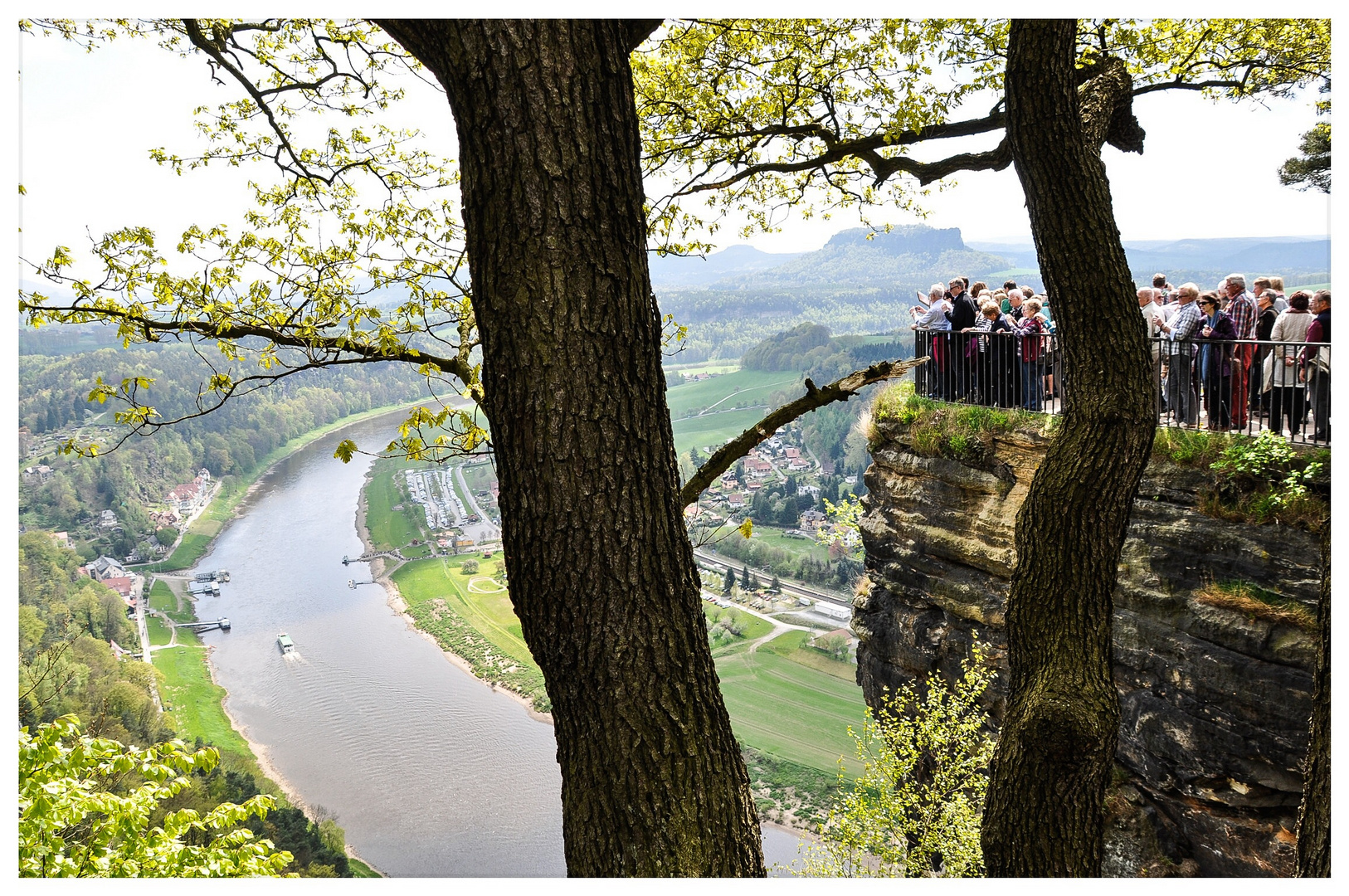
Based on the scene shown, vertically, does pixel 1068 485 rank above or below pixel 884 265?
below

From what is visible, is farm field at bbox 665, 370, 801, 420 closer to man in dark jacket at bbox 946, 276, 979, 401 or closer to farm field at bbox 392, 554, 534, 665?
farm field at bbox 392, 554, 534, 665

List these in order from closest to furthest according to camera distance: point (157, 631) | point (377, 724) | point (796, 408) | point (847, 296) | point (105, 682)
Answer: point (796, 408) < point (105, 682) < point (377, 724) < point (157, 631) < point (847, 296)

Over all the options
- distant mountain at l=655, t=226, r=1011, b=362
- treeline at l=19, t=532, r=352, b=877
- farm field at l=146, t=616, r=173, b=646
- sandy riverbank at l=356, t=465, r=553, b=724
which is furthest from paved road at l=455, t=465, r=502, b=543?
distant mountain at l=655, t=226, r=1011, b=362

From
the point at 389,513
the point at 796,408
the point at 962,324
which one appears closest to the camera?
the point at 796,408

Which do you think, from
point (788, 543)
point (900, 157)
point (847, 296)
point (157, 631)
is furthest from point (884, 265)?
point (900, 157)

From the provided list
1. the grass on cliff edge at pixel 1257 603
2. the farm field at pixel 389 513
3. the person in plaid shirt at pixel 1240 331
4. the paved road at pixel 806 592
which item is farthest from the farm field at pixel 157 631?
the person in plaid shirt at pixel 1240 331

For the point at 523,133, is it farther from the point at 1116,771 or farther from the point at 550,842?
the point at 550,842

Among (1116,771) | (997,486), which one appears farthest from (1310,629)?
(997,486)

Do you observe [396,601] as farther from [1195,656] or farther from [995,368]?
[1195,656]
